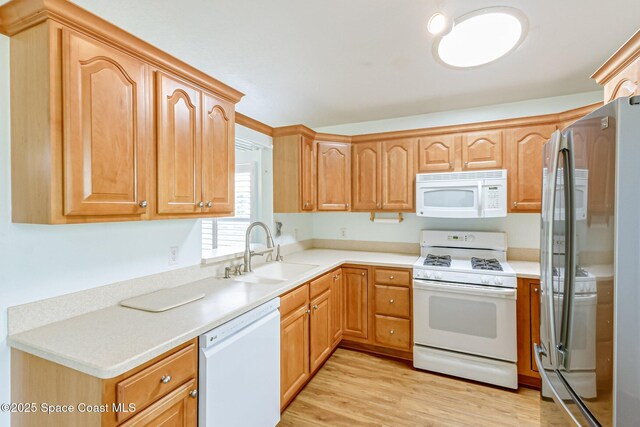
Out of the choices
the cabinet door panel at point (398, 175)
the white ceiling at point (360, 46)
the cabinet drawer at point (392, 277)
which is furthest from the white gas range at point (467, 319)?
the white ceiling at point (360, 46)

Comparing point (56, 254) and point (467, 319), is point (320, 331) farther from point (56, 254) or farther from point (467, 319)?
point (56, 254)

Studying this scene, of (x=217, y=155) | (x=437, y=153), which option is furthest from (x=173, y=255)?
(x=437, y=153)

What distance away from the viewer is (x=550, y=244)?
1123 mm

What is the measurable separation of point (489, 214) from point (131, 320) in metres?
2.69

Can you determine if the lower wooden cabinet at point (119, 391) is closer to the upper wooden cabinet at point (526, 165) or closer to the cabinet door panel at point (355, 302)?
the cabinet door panel at point (355, 302)

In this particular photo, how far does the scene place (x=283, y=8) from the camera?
1.42m

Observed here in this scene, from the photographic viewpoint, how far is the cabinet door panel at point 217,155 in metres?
1.76

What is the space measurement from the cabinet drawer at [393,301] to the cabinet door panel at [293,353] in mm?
855

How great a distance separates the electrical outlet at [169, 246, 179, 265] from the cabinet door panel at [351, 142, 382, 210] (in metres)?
1.91

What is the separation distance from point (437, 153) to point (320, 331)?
2.01m

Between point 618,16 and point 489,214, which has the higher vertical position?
point 618,16

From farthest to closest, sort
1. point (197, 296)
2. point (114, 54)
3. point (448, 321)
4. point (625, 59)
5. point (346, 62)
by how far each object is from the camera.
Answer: point (448, 321) → point (346, 62) → point (197, 296) → point (625, 59) → point (114, 54)

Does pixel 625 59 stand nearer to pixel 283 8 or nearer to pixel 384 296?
pixel 283 8

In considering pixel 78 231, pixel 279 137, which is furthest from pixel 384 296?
pixel 78 231
